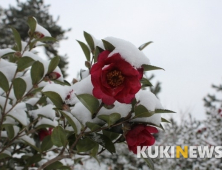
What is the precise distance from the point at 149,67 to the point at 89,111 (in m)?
0.18

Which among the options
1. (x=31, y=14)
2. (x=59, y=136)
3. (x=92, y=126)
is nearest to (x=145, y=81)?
(x=92, y=126)

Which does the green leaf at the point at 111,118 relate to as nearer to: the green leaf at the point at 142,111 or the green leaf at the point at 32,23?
the green leaf at the point at 142,111

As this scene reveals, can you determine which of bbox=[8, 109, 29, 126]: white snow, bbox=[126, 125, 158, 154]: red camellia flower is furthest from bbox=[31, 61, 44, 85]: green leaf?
bbox=[126, 125, 158, 154]: red camellia flower

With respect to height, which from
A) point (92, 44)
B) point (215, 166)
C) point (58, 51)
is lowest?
point (215, 166)

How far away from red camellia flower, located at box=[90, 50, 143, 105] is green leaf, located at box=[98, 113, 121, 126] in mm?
61

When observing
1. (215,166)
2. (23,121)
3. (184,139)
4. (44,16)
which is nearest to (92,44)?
(23,121)

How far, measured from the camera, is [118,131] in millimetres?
607

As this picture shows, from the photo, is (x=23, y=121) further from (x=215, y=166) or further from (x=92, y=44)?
(x=215, y=166)

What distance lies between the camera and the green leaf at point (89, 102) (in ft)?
1.73

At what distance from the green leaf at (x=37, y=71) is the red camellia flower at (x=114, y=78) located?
345mm

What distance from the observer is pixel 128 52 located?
0.49 m

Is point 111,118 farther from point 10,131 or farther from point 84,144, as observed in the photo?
point 10,131

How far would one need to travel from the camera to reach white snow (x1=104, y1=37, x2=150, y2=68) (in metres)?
0.49

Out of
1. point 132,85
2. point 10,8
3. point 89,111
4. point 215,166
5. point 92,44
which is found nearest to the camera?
point 132,85
